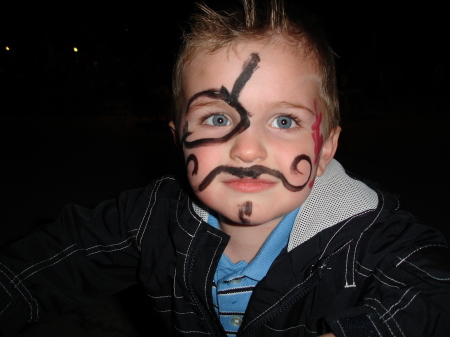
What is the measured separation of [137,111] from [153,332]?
6702 mm

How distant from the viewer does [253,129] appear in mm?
1079

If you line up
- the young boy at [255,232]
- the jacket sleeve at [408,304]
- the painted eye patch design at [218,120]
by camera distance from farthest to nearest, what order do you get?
the painted eye patch design at [218,120], the young boy at [255,232], the jacket sleeve at [408,304]

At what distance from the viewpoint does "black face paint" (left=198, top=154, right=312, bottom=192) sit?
107 centimetres

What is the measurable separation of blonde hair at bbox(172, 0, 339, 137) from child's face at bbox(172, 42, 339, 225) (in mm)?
35

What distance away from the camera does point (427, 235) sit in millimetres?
1044

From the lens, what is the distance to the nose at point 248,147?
1057 millimetres

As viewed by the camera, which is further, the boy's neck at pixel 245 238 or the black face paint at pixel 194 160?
the boy's neck at pixel 245 238

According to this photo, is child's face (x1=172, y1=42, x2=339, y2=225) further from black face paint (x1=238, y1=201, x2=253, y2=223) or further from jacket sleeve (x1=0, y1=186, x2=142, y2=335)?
jacket sleeve (x1=0, y1=186, x2=142, y2=335)

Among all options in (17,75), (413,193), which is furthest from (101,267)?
(17,75)

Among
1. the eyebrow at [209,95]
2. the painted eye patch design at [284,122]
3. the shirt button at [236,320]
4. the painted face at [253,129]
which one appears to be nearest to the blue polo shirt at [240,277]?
the shirt button at [236,320]

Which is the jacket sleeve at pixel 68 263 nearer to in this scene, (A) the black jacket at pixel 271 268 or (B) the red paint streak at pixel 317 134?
(A) the black jacket at pixel 271 268

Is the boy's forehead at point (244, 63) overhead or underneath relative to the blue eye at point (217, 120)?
overhead

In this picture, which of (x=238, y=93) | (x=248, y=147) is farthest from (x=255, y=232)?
(x=238, y=93)

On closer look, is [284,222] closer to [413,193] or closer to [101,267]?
[101,267]
